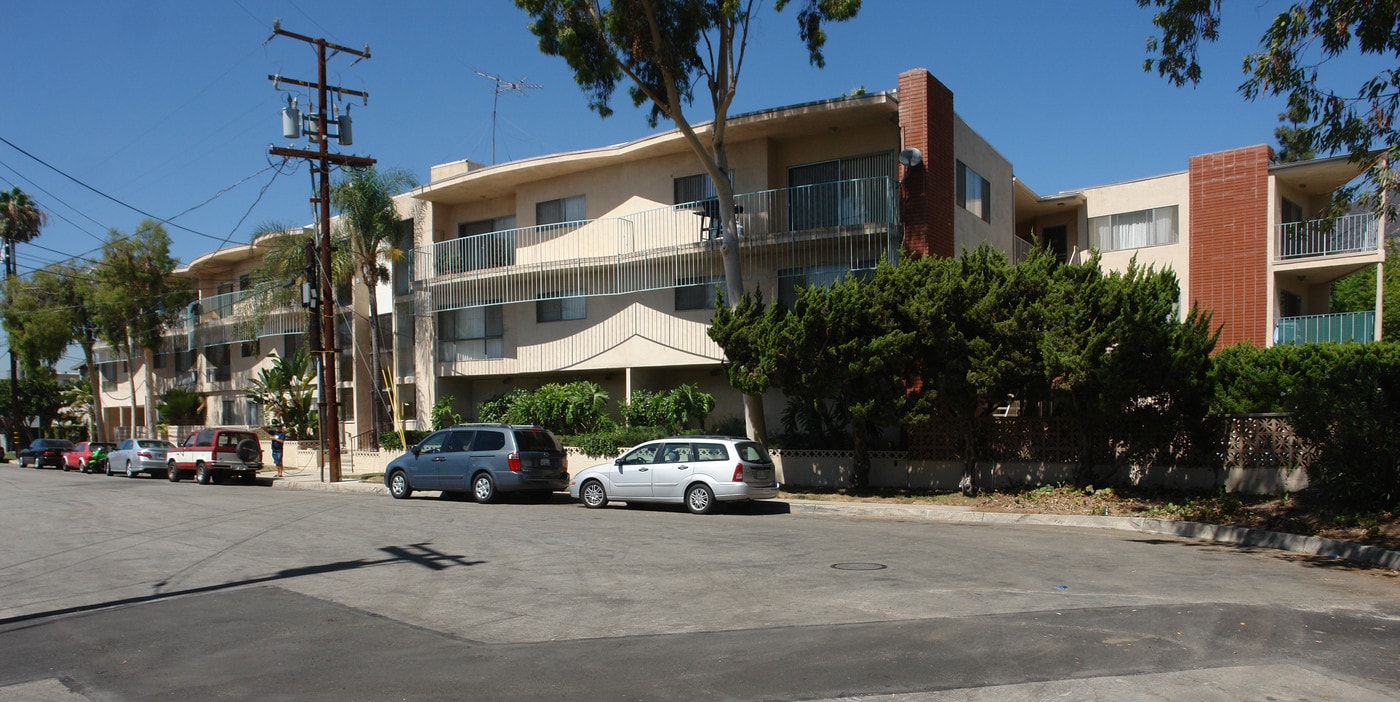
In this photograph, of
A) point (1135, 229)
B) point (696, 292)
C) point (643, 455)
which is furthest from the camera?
point (1135, 229)

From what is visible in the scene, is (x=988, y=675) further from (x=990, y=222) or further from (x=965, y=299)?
(x=990, y=222)

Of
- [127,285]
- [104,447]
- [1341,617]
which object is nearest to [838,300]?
[1341,617]

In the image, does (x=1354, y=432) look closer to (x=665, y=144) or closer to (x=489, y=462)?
(x=489, y=462)

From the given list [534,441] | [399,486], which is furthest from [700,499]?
[399,486]

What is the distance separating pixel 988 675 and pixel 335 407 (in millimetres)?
24478

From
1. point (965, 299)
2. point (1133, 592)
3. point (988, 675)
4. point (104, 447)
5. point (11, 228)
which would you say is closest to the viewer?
point (988, 675)

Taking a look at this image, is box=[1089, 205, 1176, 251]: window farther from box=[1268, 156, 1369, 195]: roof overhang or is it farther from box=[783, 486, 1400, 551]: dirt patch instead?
box=[783, 486, 1400, 551]: dirt patch

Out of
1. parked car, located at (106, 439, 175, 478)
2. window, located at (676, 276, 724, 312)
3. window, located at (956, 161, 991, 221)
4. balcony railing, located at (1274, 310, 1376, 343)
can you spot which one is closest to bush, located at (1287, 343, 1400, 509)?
window, located at (956, 161, 991, 221)

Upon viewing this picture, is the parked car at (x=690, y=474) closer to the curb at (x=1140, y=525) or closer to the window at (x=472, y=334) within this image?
the curb at (x=1140, y=525)

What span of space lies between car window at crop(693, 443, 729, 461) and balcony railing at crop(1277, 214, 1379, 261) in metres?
18.7

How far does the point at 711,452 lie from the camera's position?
706 inches

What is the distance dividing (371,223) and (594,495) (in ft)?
51.6

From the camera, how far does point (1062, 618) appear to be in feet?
27.2

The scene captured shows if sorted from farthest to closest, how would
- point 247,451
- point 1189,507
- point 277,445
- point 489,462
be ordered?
point 277,445
point 247,451
point 489,462
point 1189,507
